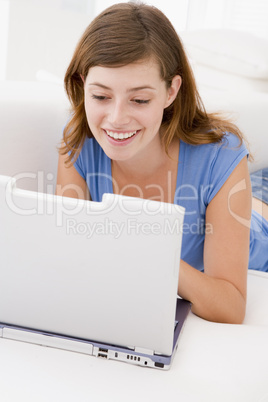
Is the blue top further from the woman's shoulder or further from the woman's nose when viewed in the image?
the woman's nose

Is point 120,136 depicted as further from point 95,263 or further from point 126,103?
point 95,263

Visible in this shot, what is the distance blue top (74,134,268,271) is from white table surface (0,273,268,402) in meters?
0.40

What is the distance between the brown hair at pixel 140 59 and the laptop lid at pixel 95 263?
41 centimetres

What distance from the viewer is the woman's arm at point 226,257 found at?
3.26 feet

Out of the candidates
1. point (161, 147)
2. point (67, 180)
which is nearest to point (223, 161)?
point (161, 147)

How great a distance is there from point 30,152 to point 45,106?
12 cm

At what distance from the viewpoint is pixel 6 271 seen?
2.51ft

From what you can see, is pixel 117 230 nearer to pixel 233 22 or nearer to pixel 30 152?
pixel 30 152

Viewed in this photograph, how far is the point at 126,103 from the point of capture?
106cm

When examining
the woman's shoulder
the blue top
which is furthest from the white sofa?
the woman's shoulder

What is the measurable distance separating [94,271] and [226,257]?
17.3 inches

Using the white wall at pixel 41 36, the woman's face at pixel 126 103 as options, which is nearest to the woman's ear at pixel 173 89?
the woman's face at pixel 126 103

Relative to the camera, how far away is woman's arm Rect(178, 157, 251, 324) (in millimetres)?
995

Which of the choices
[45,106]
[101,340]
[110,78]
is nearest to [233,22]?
[45,106]
